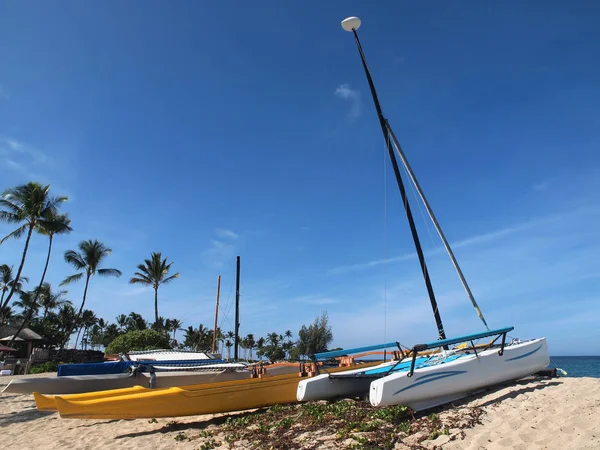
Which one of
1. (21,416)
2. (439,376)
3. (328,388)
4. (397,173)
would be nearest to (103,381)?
(21,416)

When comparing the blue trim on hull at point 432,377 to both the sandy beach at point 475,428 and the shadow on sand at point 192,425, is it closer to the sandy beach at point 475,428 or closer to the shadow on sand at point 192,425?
the sandy beach at point 475,428

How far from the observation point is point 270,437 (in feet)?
21.0

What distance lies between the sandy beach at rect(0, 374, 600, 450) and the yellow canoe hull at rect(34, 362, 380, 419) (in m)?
0.44

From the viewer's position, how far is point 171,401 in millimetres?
7480

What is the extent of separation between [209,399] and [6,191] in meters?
24.7

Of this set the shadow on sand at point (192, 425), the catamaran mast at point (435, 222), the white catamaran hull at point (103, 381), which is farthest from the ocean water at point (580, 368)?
the shadow on sand at point (192, 425)

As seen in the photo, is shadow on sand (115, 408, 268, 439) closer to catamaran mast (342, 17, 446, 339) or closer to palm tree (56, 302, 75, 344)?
catamaran mast (342, 17, 446, 339)

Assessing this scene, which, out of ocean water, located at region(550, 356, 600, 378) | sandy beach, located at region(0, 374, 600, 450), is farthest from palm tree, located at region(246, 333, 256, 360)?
sandy beach, located at region(0, 374, 600, 450)

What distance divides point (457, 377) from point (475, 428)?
1.80 m

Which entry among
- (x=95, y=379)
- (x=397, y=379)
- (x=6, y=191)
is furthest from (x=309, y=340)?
(x=397, y=379)

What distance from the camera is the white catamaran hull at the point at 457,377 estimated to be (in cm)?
671

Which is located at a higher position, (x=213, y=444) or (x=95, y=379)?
(x=95, y=379)

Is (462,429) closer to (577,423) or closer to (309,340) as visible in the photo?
(577,423)

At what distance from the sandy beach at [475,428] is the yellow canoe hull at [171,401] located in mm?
441
